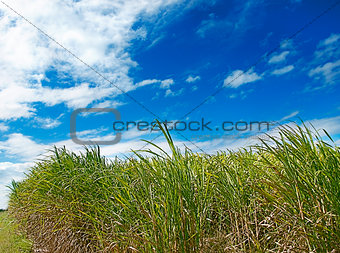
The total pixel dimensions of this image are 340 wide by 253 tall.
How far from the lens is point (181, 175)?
6.41 feet

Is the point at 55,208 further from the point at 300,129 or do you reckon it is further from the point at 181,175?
the point at 300,129

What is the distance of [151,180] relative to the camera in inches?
84.9

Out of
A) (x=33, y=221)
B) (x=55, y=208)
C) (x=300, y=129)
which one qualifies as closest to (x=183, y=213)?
(x=300, y=129)

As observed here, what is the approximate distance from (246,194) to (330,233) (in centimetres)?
74

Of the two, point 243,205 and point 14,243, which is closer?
point 243,205

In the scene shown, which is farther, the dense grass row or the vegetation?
the vegetation

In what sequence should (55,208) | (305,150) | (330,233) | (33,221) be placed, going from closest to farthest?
(330,233) → (305,150) → (55,208) → (33,221)

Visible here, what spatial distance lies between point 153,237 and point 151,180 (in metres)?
0.44

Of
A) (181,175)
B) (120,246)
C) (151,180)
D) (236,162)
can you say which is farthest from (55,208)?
(236,162)

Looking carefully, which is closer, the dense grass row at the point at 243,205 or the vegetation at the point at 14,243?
the dense grass row at the point at 243,205

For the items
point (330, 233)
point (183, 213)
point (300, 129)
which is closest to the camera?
point (330, 233)

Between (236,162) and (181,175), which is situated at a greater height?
(236,162)

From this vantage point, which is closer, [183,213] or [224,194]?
[183,213]

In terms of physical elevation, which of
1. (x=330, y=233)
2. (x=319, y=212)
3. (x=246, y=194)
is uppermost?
(x=246, y=194)
